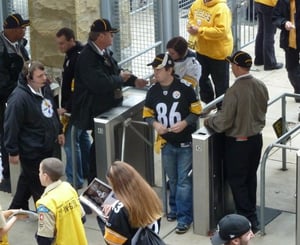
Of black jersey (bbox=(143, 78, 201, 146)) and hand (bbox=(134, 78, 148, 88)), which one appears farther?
hand (bbox=(134, 78, 148, 88))

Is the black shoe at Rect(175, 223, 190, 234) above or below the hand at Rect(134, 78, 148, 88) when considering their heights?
below

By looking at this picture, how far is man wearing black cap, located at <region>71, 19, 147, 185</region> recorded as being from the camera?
9.16 m

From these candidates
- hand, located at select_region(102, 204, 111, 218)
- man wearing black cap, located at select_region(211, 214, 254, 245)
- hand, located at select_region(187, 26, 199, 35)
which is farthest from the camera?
hand, located at select_region(187, 26, 199, 35)

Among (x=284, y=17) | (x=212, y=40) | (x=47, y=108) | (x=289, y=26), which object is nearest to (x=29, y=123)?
(x=47, y=108)

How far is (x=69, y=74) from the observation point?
9617mm

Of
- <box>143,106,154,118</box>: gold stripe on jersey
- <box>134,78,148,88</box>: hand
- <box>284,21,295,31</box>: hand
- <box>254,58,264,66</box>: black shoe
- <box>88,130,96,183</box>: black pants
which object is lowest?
<box>254,58,264,66</box>: black shoe

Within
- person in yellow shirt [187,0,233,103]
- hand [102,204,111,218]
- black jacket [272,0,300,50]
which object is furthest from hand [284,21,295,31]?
hand [102,204,111,218]

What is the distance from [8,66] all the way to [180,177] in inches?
93.1

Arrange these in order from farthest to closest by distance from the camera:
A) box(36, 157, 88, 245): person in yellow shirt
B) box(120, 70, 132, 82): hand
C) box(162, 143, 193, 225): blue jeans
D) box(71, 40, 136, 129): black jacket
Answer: box(120, 70, 132, 82): hand
box(71, 40, 136, 129): black jacket
box(162, 143, 193, 225): blue jeans
box(36, 157, 88, 245): person in yellow shirt

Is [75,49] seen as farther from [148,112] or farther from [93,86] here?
[148,112]

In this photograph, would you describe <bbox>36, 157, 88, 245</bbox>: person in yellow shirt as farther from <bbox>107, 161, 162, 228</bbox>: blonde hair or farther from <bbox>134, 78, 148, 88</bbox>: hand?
<bbox>134, 78, 148, 88</bbox>: hand

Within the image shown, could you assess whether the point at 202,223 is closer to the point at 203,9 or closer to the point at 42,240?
the point at 42,240

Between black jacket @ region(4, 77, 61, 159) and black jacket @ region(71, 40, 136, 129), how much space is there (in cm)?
43

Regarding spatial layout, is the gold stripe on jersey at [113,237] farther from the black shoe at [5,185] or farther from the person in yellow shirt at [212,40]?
the person in yellow shirt at [212,40]
